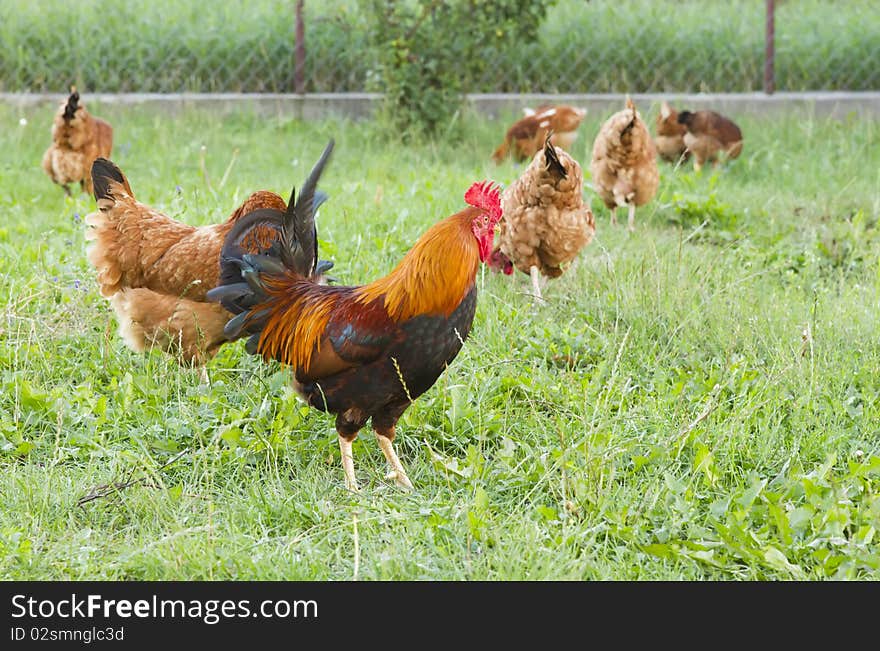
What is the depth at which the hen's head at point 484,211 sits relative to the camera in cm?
351

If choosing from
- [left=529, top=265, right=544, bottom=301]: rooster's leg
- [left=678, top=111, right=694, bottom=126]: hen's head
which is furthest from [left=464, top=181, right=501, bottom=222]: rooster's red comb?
[left=678, top=111, right=694, bottom=126]: hen's head

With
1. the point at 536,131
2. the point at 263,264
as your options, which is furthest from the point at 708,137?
the point at 263,264

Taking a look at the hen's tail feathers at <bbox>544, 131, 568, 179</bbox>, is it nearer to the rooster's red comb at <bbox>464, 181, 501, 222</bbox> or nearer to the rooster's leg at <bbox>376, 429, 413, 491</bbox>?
the rooster's red comb at <bbox>464, 181, 501, 222</bbox>

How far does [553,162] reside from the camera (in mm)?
5125

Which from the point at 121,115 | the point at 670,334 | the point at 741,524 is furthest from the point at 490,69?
the point at 741,524

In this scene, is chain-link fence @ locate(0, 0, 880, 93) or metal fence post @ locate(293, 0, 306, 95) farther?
chain-link fence @ locate(0, 0, 880, 93)

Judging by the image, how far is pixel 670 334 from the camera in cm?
480

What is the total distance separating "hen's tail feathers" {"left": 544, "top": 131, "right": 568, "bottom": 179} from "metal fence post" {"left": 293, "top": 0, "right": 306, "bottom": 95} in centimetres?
522

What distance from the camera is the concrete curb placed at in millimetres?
9656

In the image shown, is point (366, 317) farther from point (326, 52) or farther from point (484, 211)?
point (326, 52)

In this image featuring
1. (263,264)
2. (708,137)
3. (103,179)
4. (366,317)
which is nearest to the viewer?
(366,317)

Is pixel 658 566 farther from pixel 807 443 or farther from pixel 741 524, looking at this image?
pixel 807 443

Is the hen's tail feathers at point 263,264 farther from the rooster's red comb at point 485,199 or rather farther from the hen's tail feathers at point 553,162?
the hen's tail feathers at point 553,162

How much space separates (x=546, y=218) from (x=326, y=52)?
18.0 ft
